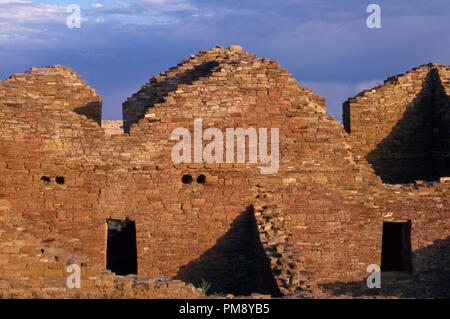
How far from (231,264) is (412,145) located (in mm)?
6681

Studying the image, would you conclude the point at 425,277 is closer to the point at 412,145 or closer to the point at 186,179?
the point at 412,145

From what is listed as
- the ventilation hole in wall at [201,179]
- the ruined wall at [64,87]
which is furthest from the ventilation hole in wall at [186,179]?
the ruined wall at [64,87]

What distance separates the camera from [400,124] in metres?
14.4

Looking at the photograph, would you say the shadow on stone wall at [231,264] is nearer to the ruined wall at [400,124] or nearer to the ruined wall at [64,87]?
the ruined wall at [64,87]

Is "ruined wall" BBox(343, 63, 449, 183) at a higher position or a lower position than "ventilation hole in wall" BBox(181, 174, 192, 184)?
higher

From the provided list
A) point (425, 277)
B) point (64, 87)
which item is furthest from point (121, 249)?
point (425, 277)

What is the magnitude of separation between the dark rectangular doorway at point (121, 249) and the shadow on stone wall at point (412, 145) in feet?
22.3

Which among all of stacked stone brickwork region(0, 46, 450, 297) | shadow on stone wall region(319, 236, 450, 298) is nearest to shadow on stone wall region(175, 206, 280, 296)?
stacked stone brickwork region(0, 46, 450, 297)

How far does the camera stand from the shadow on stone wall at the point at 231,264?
427 inches

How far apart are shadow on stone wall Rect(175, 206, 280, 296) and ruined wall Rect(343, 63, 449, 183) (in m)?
4.93

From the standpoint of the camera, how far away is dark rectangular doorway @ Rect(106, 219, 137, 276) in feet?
40.5

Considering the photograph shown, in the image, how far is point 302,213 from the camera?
11.0m

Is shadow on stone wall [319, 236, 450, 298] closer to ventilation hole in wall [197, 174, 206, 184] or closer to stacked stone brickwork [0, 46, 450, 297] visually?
stacked stone brickwork [0, 46, 450, 297]
